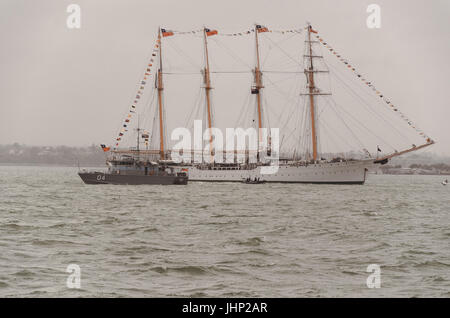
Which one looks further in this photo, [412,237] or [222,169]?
[222,169]

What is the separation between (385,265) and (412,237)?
8410 mm

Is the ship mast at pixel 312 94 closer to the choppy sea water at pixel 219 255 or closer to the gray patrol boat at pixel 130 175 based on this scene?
the gray patrol boat at pixel 130 175

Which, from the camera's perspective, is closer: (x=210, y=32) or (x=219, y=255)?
(x=219, y=255)

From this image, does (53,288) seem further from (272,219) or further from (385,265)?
(272,219)

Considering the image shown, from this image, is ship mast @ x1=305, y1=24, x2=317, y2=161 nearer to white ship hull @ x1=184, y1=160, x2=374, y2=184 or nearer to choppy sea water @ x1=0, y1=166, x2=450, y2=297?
white ship hull @ x1=184, y1=160, x2=374, y2=184

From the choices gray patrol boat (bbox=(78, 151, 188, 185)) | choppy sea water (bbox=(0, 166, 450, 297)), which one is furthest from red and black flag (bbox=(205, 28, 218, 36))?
choppy sea water (bbox=(0, 166, 450, 297))

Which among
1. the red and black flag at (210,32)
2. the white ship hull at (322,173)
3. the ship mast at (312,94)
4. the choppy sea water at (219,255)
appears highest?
the red and black flag at (210,32)

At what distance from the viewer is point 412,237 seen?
80.3 ft

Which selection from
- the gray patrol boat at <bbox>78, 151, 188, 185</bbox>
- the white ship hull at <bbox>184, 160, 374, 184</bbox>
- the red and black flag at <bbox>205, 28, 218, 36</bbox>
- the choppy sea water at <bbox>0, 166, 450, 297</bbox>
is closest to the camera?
the choppy sea water at <bbox>0, 166, 450, 297</bbox>

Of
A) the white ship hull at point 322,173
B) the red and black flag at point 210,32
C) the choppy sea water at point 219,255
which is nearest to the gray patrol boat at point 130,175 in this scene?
the white ship hull at point 322,173

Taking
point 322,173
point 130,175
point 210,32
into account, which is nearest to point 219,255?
point 130,175

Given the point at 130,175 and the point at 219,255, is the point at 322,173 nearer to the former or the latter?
the point at 130,175

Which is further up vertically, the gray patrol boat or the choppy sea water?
the gray patrol boat
